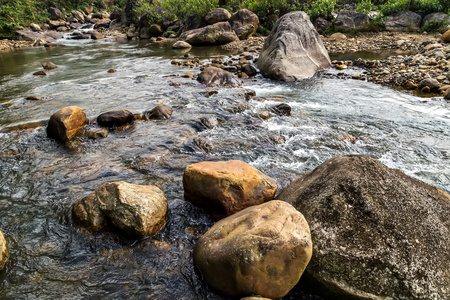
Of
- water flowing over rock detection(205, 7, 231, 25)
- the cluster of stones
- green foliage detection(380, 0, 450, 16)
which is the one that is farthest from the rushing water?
green foliage detection(380, 0, 450, 16)

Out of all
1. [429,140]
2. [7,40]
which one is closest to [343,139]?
[429,140]

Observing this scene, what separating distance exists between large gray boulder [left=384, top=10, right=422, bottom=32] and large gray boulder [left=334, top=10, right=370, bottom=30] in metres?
1.43

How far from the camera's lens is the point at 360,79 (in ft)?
36.1

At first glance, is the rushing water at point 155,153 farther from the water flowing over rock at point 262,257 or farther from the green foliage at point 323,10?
the green foliage at point 323,10

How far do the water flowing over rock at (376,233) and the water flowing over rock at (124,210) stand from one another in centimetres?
174

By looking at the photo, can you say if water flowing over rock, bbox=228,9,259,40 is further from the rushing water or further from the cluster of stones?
the rushing water

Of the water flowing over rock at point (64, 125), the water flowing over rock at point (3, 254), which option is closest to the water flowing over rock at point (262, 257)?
the water flowing over rock at point (3, 254)

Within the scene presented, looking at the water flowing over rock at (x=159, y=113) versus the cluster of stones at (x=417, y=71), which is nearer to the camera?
the water flowing over rock at (x=159, y=113)

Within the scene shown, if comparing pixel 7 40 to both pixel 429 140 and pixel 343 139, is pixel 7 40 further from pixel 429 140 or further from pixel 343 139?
pixel 429 140

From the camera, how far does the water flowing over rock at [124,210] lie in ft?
11.5

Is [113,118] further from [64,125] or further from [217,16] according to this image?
[217,16]

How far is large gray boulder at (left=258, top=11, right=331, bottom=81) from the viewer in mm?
11180

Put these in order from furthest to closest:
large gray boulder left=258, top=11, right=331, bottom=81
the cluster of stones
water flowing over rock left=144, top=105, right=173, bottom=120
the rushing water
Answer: large gray boulder left=258, top=11, right=331, bottom=81 < the cluster of stones < water flowing over rock left=144, top=105, right=173, bottom=120 < the rushing water

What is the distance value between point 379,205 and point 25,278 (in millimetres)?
3766
